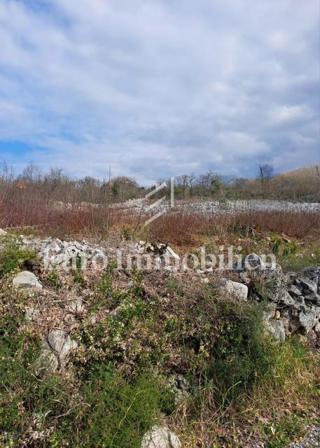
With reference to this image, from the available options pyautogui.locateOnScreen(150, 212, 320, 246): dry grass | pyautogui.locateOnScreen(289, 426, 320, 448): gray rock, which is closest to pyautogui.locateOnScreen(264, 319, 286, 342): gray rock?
pyautogui.locateOnScreen(289, 426, 320, 448): gray rock

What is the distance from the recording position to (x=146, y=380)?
272 cm

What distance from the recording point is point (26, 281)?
332 centimetres

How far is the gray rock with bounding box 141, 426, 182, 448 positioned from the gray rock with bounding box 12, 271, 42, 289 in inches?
58.5

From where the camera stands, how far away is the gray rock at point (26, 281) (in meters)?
3.25

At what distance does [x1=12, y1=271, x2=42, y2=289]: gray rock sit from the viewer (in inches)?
128

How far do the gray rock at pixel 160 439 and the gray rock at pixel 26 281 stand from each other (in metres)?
1.48

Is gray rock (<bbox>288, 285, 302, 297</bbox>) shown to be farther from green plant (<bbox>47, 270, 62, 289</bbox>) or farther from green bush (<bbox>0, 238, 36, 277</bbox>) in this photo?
green bush (<bbox>0, 238, 36, 277</bbox>)

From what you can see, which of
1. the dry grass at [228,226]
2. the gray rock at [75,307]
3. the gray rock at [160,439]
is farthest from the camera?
the dry grass at [228,226]

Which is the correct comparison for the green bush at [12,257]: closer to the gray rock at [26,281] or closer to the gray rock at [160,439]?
the gray rock at [26,281]

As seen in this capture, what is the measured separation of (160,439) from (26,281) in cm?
166

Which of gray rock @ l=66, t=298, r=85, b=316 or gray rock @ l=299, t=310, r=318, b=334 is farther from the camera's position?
gray rock @ l=299, t=310, r=318, b=334

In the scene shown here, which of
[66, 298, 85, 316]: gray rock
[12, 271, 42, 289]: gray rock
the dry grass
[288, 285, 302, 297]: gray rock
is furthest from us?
the dry grass

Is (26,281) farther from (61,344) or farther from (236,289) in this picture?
(236,289)

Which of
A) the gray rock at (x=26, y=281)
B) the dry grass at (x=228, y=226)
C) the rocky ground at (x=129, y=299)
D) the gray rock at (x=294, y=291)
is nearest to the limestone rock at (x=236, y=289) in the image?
the rocky ground at (x=129, y=299)
